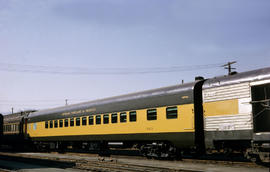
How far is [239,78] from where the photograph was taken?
44.0 feet

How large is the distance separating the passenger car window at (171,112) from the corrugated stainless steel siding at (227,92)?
1757mm

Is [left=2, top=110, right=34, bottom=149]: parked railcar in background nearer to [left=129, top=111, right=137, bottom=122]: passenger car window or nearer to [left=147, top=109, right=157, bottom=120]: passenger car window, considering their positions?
[left=129, top=111, right=137, bottom=122]: passenger car window

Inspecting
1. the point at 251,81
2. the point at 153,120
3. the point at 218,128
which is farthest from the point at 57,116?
the point at 251,81

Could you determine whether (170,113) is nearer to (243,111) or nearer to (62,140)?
(243,111)

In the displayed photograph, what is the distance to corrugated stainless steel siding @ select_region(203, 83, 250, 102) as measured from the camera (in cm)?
1297

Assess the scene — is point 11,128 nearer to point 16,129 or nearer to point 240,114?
point 16,129

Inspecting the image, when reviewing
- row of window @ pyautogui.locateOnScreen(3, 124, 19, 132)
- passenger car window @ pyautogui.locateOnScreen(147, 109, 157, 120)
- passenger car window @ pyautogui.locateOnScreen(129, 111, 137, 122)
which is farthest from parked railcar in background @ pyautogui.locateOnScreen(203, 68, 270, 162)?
row of window @ pyautogui.locateOnScreen(3, 124, 19, 132)

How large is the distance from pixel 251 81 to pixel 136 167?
6.26m

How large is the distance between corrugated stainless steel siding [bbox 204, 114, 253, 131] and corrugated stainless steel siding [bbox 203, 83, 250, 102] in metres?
→ 0.83

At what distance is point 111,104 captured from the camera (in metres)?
20.1

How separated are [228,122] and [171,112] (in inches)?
130

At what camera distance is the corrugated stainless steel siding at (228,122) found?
1266cm

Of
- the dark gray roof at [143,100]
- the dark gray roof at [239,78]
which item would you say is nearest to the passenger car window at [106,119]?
the dark gray roof at [143,100]

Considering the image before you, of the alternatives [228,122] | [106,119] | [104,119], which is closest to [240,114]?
[228,122]
